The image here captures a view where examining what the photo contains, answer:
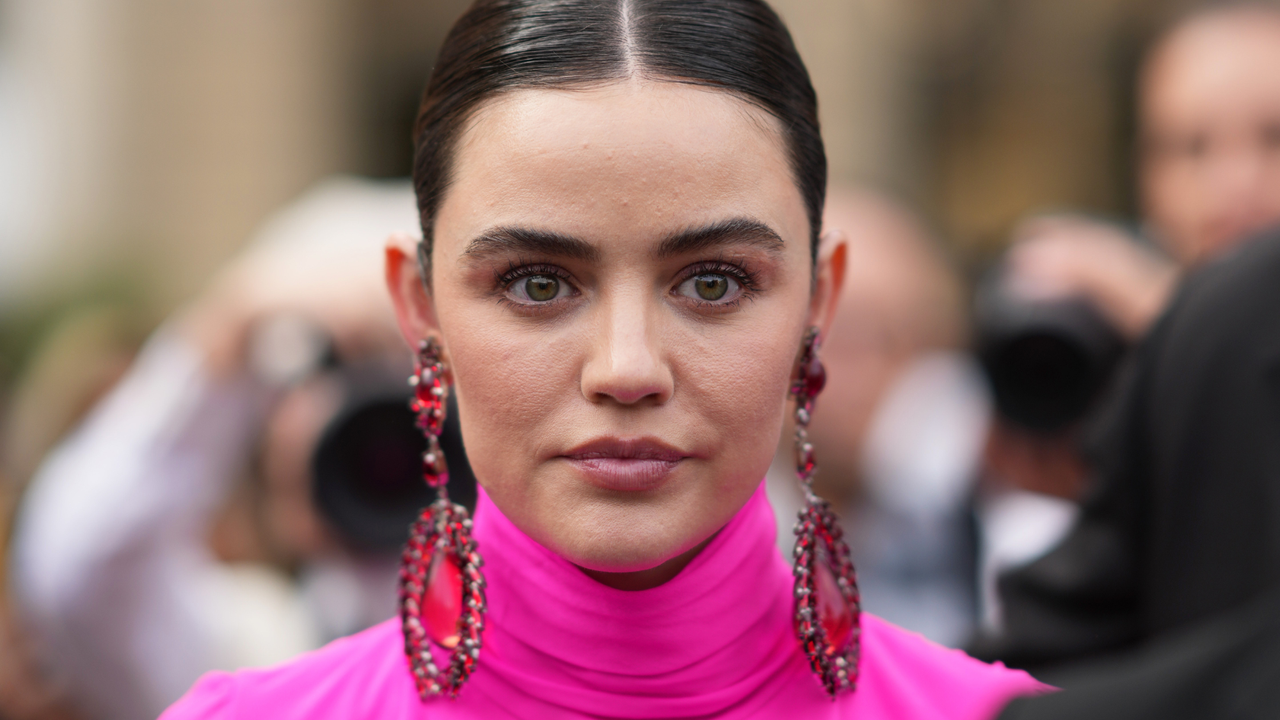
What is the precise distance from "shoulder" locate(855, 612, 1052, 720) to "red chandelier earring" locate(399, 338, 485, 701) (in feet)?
1.49

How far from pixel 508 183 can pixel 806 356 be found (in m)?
0.40

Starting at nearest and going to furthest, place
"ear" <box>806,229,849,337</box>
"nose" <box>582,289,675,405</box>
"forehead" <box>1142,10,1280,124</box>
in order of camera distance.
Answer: "nose" <box>582,289,675,405</box>
"ear" <box>806,229,849,337</box>
"forehead" <box>1142,10,1280,124</box>

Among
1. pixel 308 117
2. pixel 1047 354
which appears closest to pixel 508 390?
pixel 1047 354

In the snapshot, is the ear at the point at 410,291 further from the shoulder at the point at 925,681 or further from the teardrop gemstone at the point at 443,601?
the shoulder at the point at 925,681

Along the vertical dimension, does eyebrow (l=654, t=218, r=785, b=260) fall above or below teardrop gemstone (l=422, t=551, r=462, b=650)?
above

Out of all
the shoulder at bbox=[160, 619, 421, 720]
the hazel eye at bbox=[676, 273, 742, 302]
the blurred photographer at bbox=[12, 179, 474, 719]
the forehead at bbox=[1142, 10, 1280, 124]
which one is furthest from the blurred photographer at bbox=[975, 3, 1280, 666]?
the blurred photographer at bbox=[12, 179, 474, 719]

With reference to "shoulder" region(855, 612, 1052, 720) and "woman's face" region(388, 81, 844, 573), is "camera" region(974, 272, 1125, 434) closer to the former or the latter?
"shoulder" region(855, 612, 1052, 720)

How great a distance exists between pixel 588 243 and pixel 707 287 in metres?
0.14

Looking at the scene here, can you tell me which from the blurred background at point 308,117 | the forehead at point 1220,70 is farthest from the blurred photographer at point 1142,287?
the blurred background at point 308,117

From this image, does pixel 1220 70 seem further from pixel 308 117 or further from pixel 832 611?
pixel 308 117

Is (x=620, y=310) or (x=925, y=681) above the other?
(x=620, y=310)

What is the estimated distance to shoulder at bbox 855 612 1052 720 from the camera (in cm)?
144

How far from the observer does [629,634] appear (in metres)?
1.38

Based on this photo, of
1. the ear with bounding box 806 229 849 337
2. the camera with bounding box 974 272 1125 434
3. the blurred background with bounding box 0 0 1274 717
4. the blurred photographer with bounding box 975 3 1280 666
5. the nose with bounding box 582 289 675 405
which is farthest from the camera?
the blurred background with bounding box 0 0 1274 717
